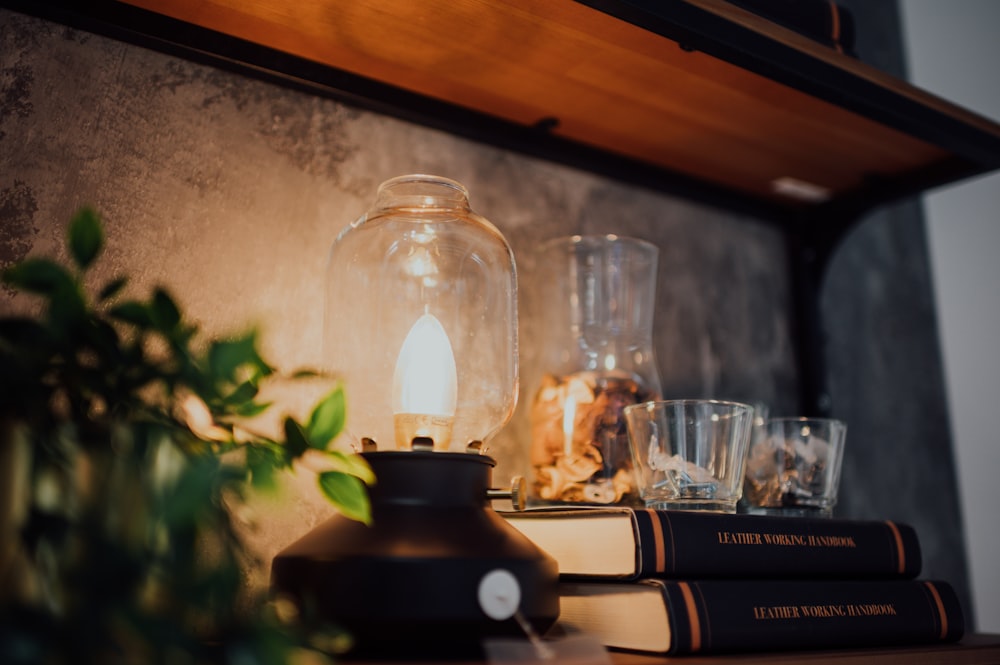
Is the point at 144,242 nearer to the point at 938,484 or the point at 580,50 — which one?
the point at 580,50

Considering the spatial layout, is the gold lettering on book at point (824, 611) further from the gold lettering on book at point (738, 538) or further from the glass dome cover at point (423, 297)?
the glass dome cover at point (423, 297)

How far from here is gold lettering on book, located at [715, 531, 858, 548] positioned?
0.67m

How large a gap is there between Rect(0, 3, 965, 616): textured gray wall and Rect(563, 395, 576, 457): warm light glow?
0.38ft

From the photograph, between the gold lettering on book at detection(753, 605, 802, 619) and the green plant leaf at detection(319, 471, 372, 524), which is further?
the gold lettering on book at detection(753, 605, 802, 619)

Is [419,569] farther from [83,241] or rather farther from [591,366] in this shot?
[591,366]

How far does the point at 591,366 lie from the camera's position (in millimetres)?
898

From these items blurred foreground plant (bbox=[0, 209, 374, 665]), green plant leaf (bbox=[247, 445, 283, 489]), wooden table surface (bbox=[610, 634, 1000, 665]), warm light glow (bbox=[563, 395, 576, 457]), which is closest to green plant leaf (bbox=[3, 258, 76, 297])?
blurred foreground plant (bbox=[0, 209, 374, 665])

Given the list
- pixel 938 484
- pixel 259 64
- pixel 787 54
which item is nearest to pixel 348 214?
pixel 259 64

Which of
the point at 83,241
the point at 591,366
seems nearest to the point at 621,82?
the point at 591,366

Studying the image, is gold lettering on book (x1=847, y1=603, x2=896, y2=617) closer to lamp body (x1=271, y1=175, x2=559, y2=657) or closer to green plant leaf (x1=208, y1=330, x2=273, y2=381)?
lamp body (x1=271, y1=175, x2=559, y2=657)

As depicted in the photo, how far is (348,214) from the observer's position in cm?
88

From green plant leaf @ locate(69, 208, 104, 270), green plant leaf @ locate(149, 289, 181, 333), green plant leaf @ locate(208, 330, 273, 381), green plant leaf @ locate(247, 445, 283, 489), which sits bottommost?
green plant leaf @ locate(247, 445, 283, 489)

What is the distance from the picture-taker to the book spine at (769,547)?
2.08ft

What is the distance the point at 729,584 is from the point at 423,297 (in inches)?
13.7
